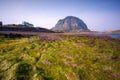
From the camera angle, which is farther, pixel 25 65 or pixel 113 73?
pixel 25 65

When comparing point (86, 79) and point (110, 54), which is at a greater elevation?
point (110, 54)

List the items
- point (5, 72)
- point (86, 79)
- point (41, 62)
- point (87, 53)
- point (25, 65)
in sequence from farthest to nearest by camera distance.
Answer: point (87, 53) < point (41, 62) < point (25, 65) < point (5, 72) < point (86, 79)

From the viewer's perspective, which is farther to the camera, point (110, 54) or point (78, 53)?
point (78, 53)

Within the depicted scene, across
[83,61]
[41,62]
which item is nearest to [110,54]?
[83,61]

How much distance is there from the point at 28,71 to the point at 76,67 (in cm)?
1159

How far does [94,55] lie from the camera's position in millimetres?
39031

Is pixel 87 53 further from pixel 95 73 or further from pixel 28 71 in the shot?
pixel 28 71

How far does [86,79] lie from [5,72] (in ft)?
61.3

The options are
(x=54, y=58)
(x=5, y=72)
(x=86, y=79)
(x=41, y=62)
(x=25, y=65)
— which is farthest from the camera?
(x=54, y=58)

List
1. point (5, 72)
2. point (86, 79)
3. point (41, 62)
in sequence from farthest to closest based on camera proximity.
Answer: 1. point (41, 62)
2. point (5, 72)
3. point (86, 79)

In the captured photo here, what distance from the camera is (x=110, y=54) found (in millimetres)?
38906

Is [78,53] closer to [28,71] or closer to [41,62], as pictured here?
[41,62]

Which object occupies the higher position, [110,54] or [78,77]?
[110,54]

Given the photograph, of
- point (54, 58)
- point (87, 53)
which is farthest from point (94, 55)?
point (54, 58)
